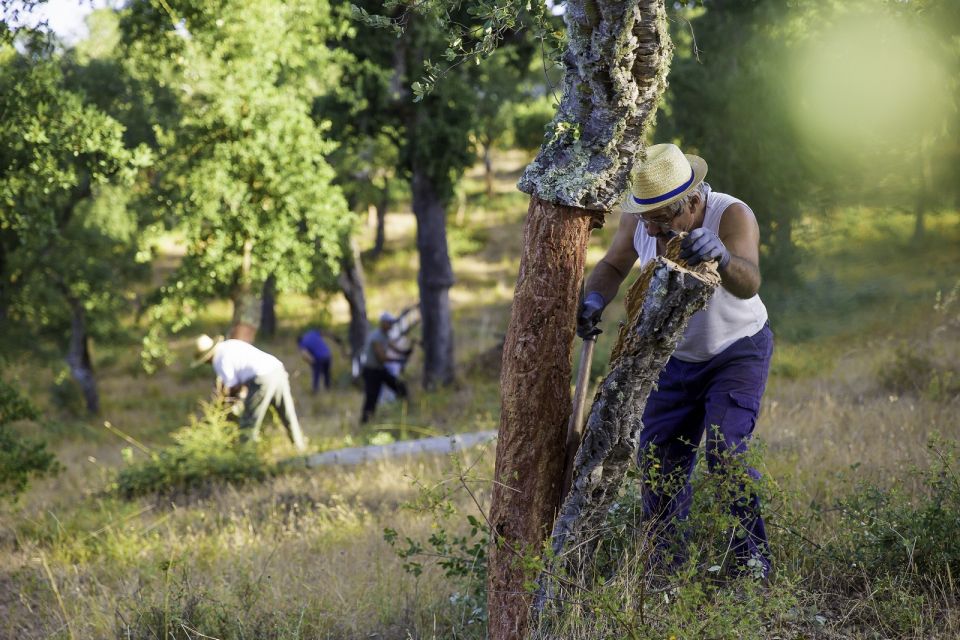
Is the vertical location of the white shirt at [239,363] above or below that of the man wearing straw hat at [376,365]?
above

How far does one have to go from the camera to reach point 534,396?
3.43 m

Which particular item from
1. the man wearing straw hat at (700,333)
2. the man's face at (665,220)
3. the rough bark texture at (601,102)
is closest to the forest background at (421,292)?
the rough bark texture at (601,102)

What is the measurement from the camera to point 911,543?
12.5ft

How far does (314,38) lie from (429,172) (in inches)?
138

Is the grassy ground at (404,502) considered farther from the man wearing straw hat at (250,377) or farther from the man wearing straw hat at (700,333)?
the man wearing straw hat at (250,377)

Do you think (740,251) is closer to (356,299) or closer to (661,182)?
(661,182)

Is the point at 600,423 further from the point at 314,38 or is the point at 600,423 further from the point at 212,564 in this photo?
the point at 314,38

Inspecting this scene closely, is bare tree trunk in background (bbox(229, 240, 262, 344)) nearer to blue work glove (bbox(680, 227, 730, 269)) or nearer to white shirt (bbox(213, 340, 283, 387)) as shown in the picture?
white shirt (bbox(213, 340, 283, 387))

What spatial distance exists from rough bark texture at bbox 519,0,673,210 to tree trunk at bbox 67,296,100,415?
2034 centimetres

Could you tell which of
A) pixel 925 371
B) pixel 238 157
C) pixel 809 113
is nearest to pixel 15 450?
pixel 238 157

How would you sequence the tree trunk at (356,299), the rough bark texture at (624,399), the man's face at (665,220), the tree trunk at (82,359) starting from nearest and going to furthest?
the rough bark texture at (624,399)
the man's face at (665,220)
the tree trunk at (356,299)
the tree trunk at (82,359)

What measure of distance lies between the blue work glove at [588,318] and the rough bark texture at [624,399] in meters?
0.30

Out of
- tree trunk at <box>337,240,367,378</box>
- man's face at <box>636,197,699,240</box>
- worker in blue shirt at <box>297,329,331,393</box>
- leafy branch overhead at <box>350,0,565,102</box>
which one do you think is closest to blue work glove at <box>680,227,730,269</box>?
man's face at <box>636,197,699,240</box>

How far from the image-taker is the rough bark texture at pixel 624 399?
3.13 meters
